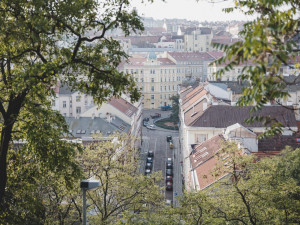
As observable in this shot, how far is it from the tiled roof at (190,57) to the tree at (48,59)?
321ft

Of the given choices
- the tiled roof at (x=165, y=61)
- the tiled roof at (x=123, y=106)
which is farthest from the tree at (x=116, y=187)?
the tiled roof at (x=165, y=61)

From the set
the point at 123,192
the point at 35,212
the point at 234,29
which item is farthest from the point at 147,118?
the point at 234,29

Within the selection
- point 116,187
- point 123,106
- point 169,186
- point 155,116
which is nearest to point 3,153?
point 116,187

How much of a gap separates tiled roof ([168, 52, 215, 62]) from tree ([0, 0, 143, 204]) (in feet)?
321

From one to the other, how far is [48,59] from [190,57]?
101 metres

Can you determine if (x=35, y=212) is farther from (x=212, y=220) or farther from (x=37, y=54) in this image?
(x=212, y=220)

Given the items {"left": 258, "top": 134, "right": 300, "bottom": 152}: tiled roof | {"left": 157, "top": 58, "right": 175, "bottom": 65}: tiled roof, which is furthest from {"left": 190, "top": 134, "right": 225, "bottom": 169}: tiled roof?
{"left": 157, "top": 58, "right": 175, "bottom": 65}: tiled roof

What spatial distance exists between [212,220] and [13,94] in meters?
8.45

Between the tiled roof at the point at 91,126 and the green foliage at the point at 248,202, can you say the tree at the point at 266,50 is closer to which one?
the green foliage at the point at 248,202

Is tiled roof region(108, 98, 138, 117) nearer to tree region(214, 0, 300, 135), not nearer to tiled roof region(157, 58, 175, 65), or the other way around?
tiled roof region(157, 58, 175, 65)

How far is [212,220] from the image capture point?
16438mm

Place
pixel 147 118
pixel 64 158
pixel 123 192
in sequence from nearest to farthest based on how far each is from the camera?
pixel 64 158 < pixel 123 192 < pixel 147 118

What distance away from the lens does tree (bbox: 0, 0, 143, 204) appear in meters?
11.2

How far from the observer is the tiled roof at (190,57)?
110188 millimetres
